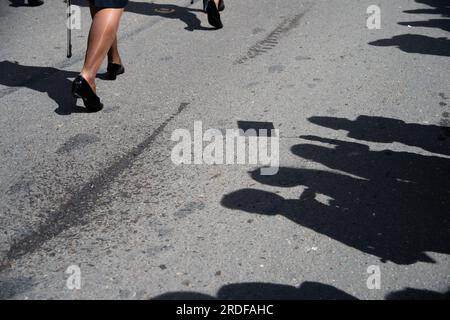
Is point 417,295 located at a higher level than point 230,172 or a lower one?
lower

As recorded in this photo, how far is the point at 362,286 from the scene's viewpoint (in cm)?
316

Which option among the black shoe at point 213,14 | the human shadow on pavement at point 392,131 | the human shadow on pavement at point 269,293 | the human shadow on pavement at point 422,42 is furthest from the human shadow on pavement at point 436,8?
the human shadow on pavement at point 269,293

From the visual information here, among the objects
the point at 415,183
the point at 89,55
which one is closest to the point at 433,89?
the point at 415,183

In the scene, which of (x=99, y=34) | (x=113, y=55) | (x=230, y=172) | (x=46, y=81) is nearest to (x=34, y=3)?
(x=46, y=81)

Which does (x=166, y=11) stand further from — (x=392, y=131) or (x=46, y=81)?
(x=392, y=131)

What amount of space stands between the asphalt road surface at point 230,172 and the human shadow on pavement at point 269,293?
0.01 metres

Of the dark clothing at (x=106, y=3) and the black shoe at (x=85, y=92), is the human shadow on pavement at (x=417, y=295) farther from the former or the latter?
the dark clothing at (x=106, y=3)

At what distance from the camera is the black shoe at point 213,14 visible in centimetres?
718

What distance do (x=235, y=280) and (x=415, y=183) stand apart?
5.36ft

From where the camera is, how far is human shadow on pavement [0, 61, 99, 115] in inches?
209

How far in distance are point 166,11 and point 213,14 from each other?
1204 millimetres

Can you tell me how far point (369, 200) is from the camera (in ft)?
12.9

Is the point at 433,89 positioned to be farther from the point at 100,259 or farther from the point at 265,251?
the point at 100,259
